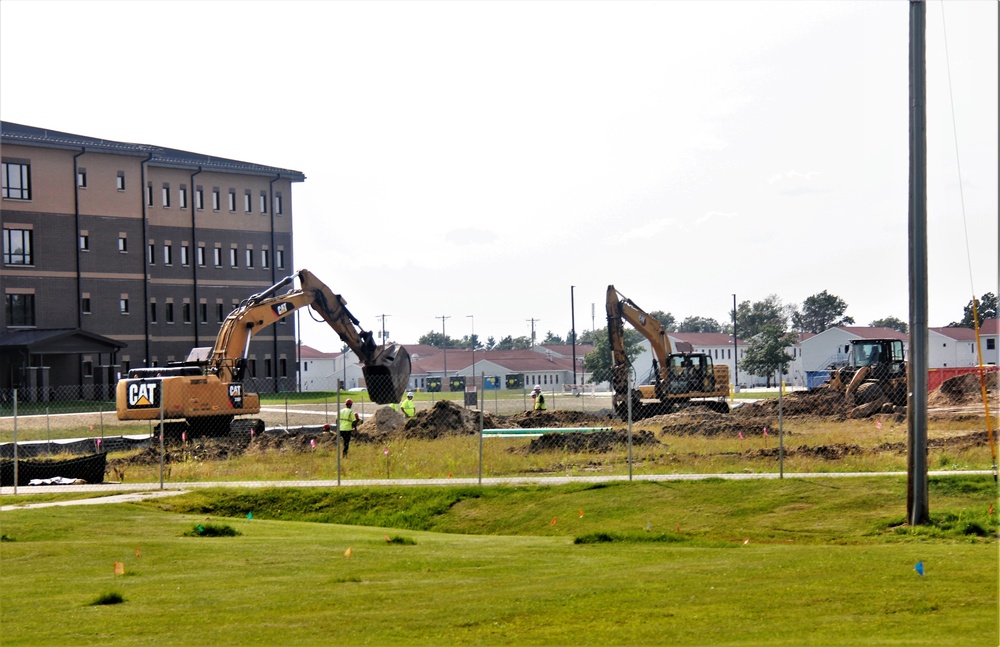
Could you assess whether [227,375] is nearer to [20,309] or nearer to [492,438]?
[492,438]

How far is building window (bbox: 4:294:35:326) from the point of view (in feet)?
227

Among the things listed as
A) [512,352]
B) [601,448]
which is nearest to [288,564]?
[601,448]

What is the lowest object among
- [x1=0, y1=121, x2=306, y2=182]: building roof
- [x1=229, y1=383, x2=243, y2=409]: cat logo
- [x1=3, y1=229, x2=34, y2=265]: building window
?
[x1=229, y1=383, x2=243, y2=409]: cat logo

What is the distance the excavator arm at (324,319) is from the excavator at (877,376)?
693 inches

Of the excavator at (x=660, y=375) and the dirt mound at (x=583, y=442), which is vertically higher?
the excavator at (x=660, y=375)

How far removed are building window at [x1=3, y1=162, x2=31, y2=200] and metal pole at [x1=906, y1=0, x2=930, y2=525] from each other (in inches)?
2406

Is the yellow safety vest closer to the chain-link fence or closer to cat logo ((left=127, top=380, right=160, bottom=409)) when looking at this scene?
the chain-link fence

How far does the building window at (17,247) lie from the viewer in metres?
68.9

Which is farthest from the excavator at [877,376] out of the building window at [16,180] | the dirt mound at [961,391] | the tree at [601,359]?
the tree at [601,359]

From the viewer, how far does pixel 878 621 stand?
976 centimetres

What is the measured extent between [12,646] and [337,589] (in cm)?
330

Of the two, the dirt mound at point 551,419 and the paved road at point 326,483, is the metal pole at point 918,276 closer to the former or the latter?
the paved road at point 326,483

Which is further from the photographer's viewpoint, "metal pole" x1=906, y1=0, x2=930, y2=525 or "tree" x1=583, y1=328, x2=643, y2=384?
"tree" x1=583, y1=328, x2=643, y2=384

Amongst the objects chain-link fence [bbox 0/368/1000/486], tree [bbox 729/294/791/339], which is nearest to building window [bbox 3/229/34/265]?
chain-link fence [bbox 0/368/1000/486]
